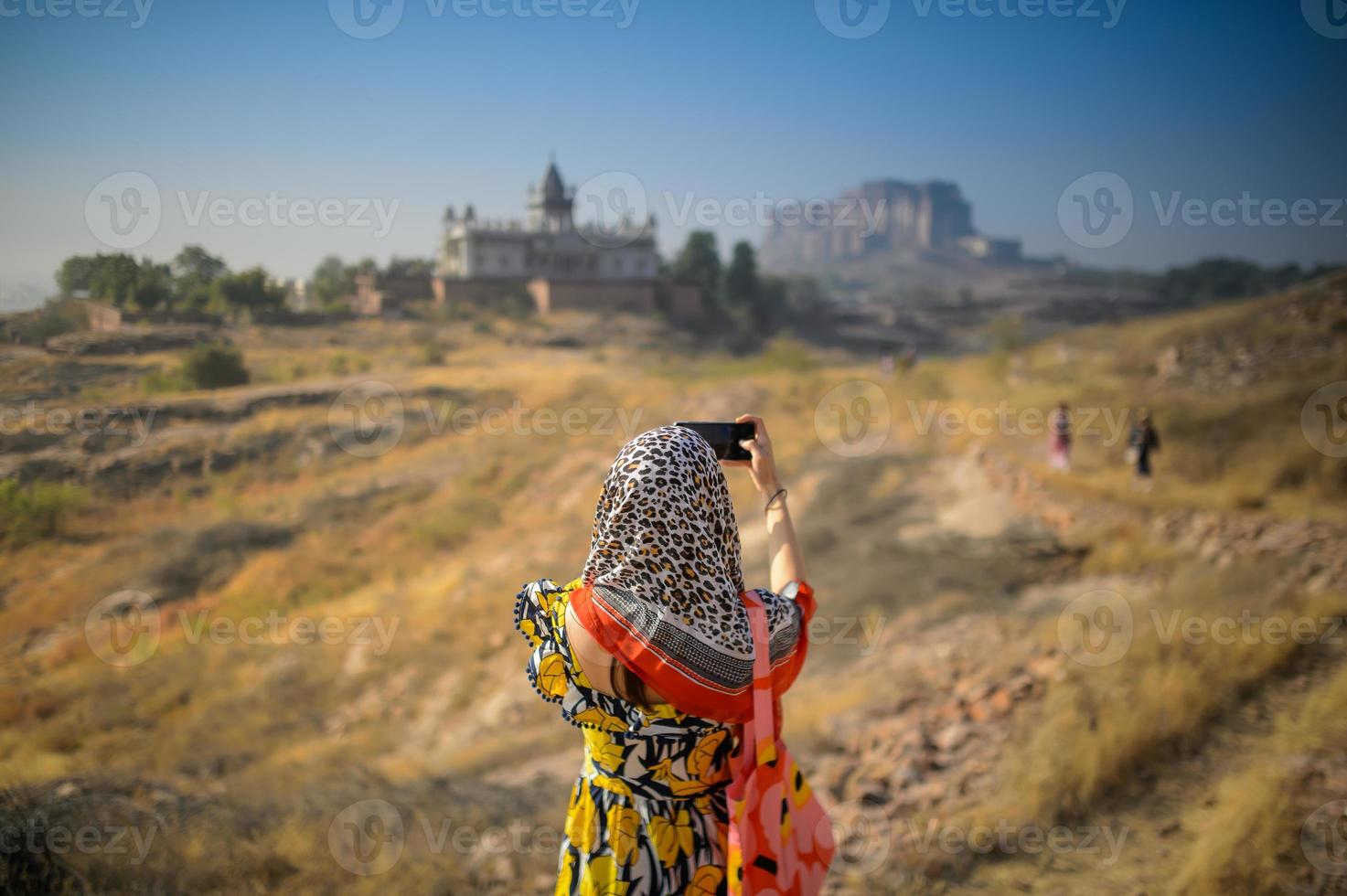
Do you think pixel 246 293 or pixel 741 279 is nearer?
pixel 246 293

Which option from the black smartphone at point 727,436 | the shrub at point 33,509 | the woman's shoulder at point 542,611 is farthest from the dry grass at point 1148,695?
the shrub at point 33,509

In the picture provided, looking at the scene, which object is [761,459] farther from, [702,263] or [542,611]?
[702,263]

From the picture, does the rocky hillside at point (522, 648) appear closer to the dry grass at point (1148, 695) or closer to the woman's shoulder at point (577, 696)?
the dry grass at point (1148, 695)

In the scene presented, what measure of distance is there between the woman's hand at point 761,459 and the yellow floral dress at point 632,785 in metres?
0.53

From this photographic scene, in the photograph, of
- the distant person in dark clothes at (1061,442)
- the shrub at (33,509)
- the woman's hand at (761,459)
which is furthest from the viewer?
the distant person in dark clothes at (1061,442)

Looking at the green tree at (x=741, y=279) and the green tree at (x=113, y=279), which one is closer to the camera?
the green tree at (x=113, y=279)

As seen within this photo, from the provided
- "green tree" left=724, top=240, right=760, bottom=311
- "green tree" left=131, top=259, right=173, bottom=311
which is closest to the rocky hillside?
"green tree" left=131, top=259, right=173, bottom=311

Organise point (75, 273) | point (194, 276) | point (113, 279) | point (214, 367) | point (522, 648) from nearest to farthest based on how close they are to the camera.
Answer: point (75, 273) < point (113, 279) < point (194, 276) < point (522, 648) < point (214, 367)

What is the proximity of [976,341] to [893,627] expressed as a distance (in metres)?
39.0

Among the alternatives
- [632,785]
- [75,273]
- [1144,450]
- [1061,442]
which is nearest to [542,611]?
[632,785]

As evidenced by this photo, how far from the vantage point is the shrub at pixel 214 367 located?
903cm

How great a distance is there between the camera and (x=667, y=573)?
57.5 inches

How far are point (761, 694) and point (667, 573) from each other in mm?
312

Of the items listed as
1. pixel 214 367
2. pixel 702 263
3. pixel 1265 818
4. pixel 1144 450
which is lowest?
pixel 1265 818
